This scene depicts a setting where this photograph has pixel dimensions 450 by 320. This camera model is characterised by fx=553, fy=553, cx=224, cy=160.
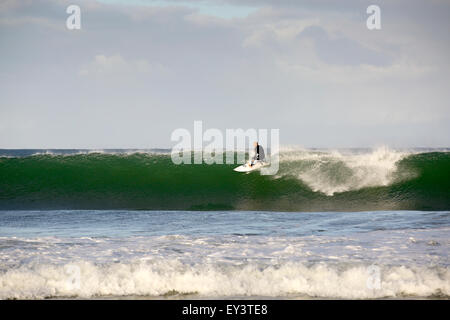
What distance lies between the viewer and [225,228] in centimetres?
1152

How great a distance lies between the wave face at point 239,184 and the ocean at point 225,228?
59 millimetres

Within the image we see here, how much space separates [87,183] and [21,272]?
442 inches

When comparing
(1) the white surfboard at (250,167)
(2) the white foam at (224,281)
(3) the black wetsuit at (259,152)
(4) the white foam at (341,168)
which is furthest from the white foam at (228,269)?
(1) the white surfboard at (250,167)

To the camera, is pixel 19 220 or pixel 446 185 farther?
pixel 446 185

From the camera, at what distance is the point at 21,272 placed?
7.67 metres

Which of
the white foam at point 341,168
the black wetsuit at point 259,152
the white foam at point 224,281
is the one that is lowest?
the white foam at point 224,281

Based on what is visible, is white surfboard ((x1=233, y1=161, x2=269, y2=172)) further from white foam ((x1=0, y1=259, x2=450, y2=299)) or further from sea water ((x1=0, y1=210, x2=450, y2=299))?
white foam ((x1=0, y1=259, x2=450, y2=299))

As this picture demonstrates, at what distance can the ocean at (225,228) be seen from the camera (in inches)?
290

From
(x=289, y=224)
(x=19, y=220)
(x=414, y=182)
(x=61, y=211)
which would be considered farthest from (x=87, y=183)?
(x=414, y=182)

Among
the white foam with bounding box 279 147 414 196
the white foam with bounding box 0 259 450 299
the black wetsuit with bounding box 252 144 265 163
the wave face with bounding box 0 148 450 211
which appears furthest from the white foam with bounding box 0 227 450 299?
the white foam with bounding box 279 147 414 196

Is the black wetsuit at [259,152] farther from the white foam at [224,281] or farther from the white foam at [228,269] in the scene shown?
the white foam at [224,281]

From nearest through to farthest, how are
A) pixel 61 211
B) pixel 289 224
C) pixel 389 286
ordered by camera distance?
pixel 389 286, pixel 289 224, pixel 61 211

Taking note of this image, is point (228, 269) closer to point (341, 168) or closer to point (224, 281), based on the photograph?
point (224, 281)
